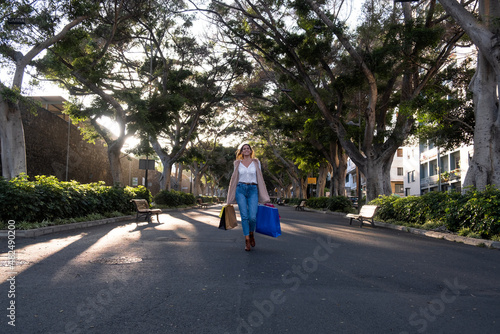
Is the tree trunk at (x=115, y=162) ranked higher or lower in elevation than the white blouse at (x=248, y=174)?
higher

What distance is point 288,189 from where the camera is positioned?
231 feet

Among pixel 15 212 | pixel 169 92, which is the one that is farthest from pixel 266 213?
pixel 169 92

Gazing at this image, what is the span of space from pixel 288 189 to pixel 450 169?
34.9 meters

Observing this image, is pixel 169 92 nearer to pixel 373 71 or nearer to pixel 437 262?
pixel 373 71

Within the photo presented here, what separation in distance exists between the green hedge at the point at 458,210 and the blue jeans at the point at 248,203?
18.9ft

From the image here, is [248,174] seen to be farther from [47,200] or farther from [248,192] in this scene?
[47,200]

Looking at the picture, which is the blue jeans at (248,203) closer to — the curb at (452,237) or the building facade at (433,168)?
the curb at (452,237)

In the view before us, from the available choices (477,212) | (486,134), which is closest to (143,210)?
(477,212)

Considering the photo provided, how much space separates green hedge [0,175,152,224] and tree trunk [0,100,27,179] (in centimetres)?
172

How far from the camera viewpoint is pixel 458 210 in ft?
33.3

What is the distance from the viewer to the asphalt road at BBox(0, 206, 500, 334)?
295cm

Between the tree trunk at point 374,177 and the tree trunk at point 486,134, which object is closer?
the tree trunk at point 486,134

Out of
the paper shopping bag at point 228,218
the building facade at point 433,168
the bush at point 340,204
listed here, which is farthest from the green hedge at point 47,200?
the building facade at point 433,168

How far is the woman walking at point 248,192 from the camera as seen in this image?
628 cm
